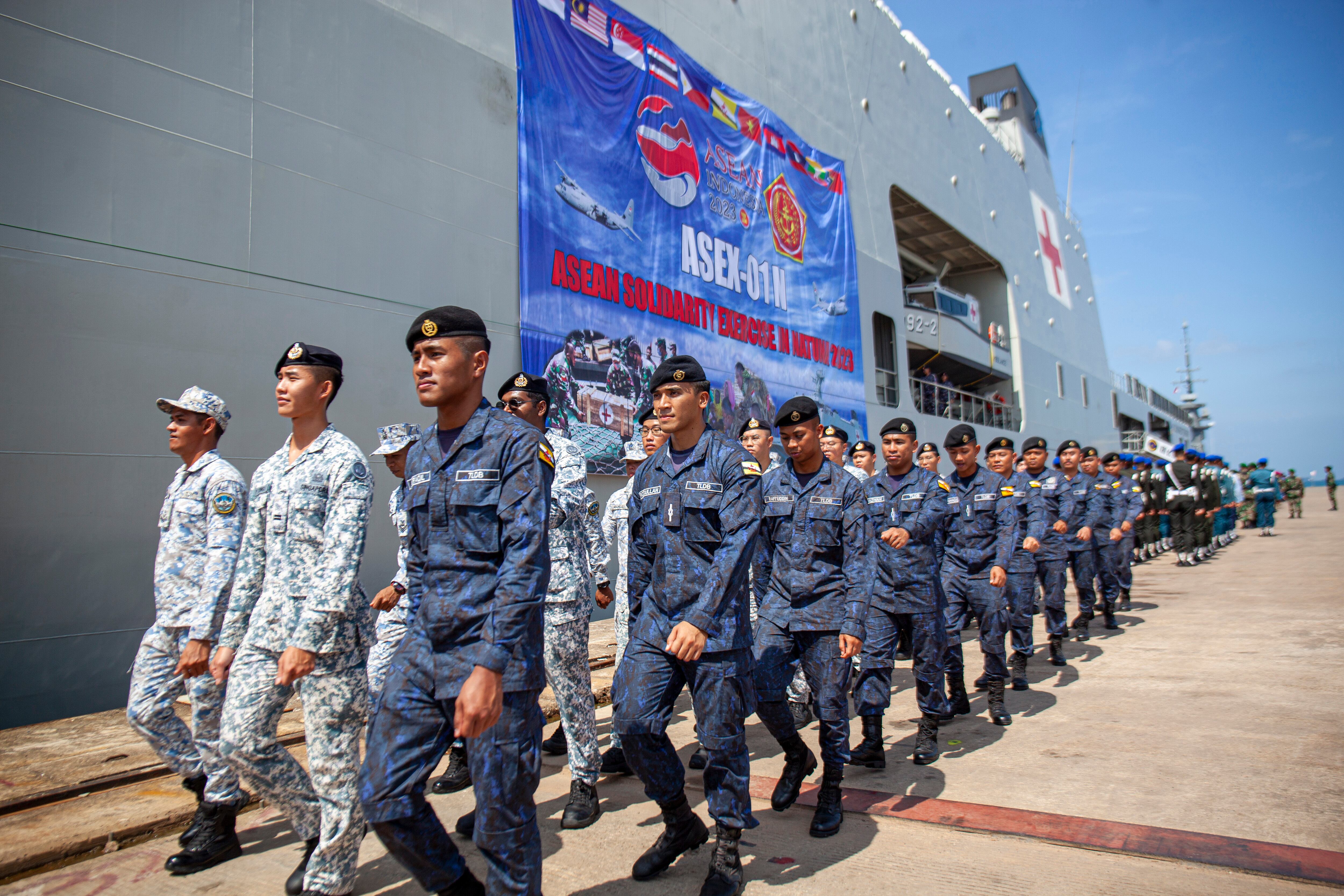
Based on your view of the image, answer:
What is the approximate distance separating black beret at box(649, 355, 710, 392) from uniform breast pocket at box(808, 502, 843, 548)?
1105 millimetres

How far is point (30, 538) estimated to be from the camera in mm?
5430

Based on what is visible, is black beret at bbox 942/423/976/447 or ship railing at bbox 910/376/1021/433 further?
ship railing at bbox 910/376/1021/433

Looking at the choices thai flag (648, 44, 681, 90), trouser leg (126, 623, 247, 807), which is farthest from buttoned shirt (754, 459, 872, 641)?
thai flag (648, 44, 681, 90)

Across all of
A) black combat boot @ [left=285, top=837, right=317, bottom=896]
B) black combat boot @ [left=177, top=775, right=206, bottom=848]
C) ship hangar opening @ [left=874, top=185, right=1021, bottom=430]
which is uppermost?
ship hangar opening @ [left=874, top=185, right=1021, bottom=430]

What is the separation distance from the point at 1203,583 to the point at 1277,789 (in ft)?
33.8

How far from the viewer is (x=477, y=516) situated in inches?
93.1

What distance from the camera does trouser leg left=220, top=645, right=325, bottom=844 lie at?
2818mm

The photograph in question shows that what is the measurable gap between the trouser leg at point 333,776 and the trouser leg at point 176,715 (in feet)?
2.27

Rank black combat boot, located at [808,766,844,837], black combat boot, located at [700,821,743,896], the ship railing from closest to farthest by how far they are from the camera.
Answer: black combat boot, located at [700,821,743,896] → black combat boot, located at [808,766,844,837] → the ship railing

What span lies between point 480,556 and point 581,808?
1866 millimetres

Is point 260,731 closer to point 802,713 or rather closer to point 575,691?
point 575,691

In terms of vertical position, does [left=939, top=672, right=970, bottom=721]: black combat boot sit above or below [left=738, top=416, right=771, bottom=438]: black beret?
below

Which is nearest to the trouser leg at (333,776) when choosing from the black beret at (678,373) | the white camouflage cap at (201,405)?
the white camouflage cap at (201,405)

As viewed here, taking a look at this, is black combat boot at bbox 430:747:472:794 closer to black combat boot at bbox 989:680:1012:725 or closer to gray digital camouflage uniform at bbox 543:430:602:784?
gray digital camouflage uniform at bbox 543:430:602:784
